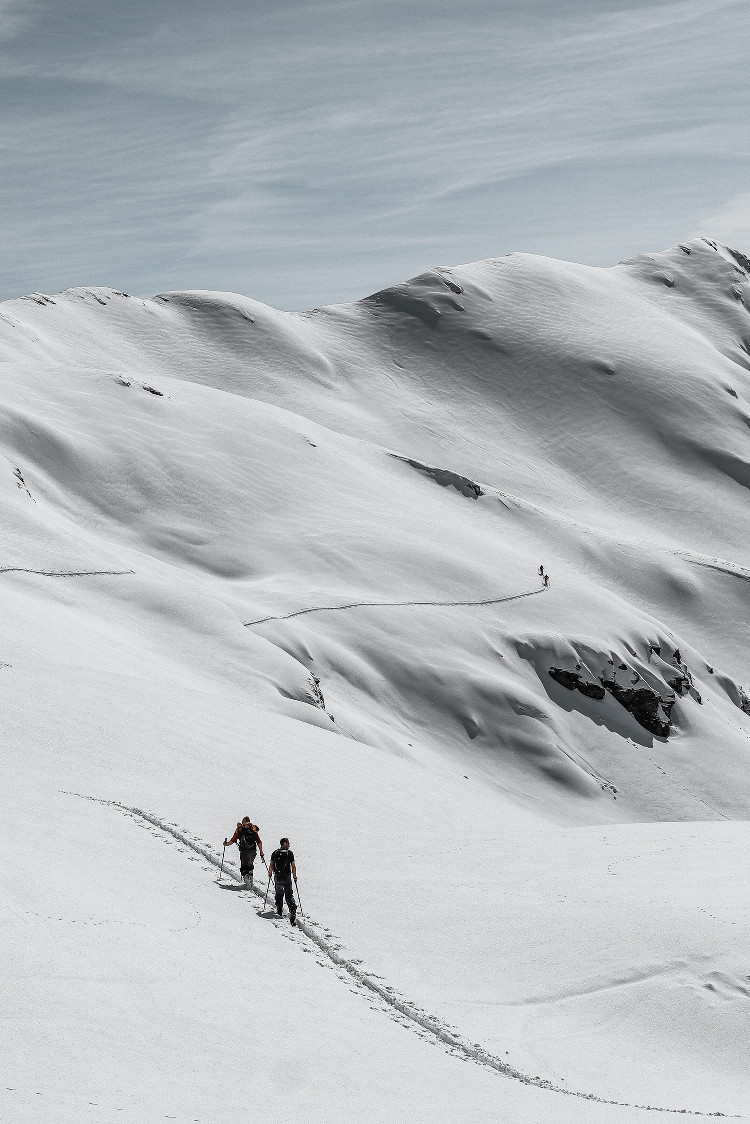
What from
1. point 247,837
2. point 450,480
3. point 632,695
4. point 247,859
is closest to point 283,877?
point 247,859

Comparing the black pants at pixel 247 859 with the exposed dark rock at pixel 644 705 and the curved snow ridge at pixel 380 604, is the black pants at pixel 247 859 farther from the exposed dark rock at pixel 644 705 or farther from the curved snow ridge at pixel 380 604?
the exposed dark rock at pixel 644 705

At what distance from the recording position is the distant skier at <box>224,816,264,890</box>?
16.5 metres

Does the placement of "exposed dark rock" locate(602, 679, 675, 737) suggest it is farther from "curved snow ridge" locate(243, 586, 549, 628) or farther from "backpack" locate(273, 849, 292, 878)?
A: "backpack" locate(273, 849, 292, 878)

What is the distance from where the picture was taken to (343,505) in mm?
65438

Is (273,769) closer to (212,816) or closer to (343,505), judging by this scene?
(212,816)

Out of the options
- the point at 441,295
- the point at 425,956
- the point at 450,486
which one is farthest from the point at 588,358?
the point at 425,956

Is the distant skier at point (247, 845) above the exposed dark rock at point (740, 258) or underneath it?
above

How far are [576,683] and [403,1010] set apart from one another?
1646 inches

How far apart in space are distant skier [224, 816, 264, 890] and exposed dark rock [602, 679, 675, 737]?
4010 cm

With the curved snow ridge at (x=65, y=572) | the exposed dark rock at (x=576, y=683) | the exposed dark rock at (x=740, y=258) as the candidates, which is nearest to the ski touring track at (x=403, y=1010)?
the curved snow ridge at (x=65, y=572)

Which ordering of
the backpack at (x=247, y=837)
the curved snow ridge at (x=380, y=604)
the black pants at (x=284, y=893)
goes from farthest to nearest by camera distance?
the curved snow ridge at (x=380, y=604) < the backpack at (x=247, y=837) < the black pants at (x=284, y=893)

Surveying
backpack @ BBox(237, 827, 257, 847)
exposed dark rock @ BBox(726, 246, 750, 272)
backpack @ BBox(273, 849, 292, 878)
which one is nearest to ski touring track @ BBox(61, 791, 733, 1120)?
backpack @ BBox(237, 827, 257, 847)

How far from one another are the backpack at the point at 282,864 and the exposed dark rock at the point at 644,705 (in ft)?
134

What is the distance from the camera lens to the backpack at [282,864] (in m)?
15.7
